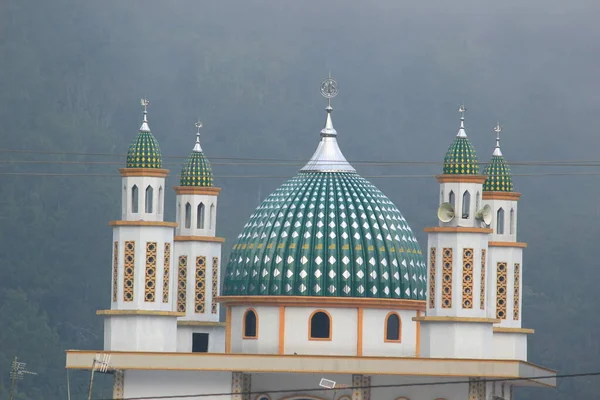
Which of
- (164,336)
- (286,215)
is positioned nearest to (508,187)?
(286,215)

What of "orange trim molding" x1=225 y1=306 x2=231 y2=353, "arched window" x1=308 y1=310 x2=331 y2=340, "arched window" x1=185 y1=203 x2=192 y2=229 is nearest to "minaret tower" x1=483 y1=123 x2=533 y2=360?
"arched window" x1=308 y1=310 x2=331 y2=340

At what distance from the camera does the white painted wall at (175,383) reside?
53750 mm

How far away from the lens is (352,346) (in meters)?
54.2

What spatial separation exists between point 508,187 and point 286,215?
21.4 ft

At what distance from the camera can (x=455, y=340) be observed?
53250 millimetres

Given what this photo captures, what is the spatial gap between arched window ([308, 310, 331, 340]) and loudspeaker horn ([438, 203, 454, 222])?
373 cm

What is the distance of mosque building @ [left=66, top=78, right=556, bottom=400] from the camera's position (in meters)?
53.3

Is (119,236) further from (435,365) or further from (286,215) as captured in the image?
(435,365)

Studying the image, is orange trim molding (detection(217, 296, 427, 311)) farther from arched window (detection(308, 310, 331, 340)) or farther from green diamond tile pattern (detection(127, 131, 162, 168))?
green diamond tile pattern (detection(127, 131, 162, 168))

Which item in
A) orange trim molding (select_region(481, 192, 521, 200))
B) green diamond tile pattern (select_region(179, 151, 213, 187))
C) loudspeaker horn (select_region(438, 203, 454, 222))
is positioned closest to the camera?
loudspeaker horn (select_region(438, 203, 454, 222))

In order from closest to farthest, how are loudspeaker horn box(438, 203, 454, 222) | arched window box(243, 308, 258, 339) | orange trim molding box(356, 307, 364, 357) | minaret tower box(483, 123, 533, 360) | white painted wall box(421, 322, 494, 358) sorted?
white painted wall box(421, 322, 494, 358), loudspeaker horn box(438, 203, 454, 222), orange trim molding box(356, 307, 364, 357), arched window box(243, 308, 258, 339), minaret tower box(483, 123, 533, 360)

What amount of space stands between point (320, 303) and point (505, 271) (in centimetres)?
601

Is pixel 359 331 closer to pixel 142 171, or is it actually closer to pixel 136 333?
pixel 136 333

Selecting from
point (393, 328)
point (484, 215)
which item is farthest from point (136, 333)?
point (484, 215)
